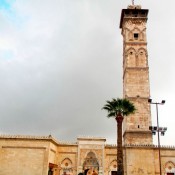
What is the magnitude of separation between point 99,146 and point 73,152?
2851mm

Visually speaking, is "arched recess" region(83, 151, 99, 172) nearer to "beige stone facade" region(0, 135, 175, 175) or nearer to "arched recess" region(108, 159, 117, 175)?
"beige stone facade" region(0, 135, 175, 175)

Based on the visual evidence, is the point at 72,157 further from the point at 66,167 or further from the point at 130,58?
the point at 130,58

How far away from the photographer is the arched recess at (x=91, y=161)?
28.7 m

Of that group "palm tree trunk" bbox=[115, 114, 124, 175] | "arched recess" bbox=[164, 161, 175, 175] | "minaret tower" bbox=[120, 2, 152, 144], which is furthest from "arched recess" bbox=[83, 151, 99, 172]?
"arched recess" bbox=[164, 161, 175, 175]

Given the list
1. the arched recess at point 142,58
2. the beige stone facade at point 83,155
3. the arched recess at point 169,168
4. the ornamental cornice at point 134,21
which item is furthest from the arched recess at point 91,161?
the ornamental cornice at point 134,21

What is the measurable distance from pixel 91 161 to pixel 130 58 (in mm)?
15334

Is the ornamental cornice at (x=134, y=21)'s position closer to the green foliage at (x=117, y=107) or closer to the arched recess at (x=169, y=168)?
the green foliage at (x=117, y=107)

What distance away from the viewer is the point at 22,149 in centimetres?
2739

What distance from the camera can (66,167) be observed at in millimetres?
28828

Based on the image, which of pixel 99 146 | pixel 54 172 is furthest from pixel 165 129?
pixel 54 172

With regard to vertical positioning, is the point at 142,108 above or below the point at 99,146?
above

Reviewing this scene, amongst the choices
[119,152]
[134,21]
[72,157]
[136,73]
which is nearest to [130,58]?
[136,73]

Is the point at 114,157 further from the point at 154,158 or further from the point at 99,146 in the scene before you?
the point at 154,158

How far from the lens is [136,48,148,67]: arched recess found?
36.6 meters
